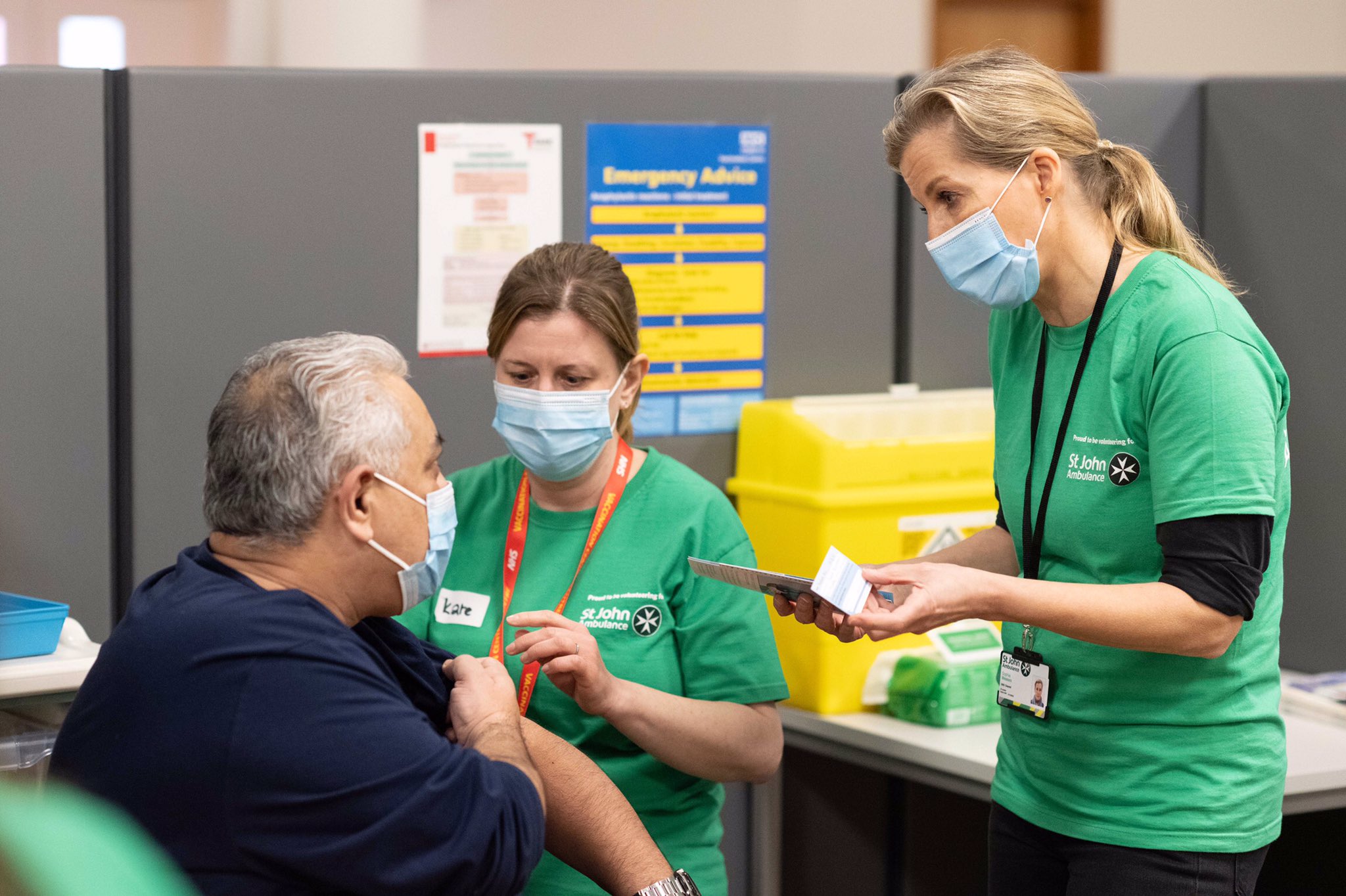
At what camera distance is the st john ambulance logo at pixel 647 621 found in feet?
5.83

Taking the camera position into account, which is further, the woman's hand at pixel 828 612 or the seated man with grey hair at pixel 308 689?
the woman's hand at pixel 828 612

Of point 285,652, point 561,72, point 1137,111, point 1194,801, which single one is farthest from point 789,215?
point 285,652

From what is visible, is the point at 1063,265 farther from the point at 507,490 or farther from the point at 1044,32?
the point at 1044,32

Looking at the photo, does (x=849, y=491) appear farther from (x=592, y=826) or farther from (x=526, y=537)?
(x=592, y=826)

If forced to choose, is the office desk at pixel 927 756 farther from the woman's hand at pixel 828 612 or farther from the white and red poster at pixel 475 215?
the white and red poster at pixel 475 215

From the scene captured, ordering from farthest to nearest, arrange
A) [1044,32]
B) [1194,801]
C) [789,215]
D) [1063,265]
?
[1044,32] < [789,215] < [1063,265] < [1194,801]

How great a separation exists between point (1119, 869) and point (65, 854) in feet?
4.10

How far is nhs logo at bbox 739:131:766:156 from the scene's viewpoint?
2488 mm

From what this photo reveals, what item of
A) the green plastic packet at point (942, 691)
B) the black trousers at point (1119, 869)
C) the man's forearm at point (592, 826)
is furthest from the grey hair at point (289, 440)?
the green plastic packet at point (942, 691)

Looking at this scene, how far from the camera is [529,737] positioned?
59.7 inches

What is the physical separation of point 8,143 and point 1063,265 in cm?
152

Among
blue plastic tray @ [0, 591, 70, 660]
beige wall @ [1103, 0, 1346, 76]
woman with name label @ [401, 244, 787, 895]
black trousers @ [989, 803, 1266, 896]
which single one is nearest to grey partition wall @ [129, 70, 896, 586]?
blue plastic tray @ [0, 591, 70, 660]

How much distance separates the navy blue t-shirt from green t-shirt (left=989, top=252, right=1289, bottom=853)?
25.4 inches

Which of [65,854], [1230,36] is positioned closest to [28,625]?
[65,854]
